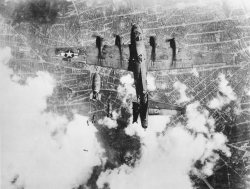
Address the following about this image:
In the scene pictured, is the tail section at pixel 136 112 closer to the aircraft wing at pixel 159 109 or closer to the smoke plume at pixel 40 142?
the aircraft wing at pixel 159 109

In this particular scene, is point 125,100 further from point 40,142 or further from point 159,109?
point 40,142

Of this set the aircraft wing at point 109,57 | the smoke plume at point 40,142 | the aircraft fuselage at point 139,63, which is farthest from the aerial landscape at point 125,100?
the aircraft fuselage at point 139,63

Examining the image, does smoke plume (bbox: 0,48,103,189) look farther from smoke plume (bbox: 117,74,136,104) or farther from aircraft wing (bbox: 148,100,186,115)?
aircraft wing (bbox: 148,100,186,115)

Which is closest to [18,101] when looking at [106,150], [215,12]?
[106,150]

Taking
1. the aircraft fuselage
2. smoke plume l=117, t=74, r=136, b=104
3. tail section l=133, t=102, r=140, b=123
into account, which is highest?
the aircraft fuselage

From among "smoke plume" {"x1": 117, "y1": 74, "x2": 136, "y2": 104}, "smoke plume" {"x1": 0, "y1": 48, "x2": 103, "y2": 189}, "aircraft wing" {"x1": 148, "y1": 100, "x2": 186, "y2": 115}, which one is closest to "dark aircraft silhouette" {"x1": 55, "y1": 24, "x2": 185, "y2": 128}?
"aircraft wing" {"x1": 148, "y1": 100, "x2": 186, "y2": 115}

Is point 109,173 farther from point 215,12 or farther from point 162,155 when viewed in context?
point 215,12

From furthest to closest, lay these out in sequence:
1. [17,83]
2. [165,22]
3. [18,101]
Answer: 1. [165,22]
2. [17,83]
3. [18,101]

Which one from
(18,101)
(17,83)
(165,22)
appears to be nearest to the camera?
(18,101)
